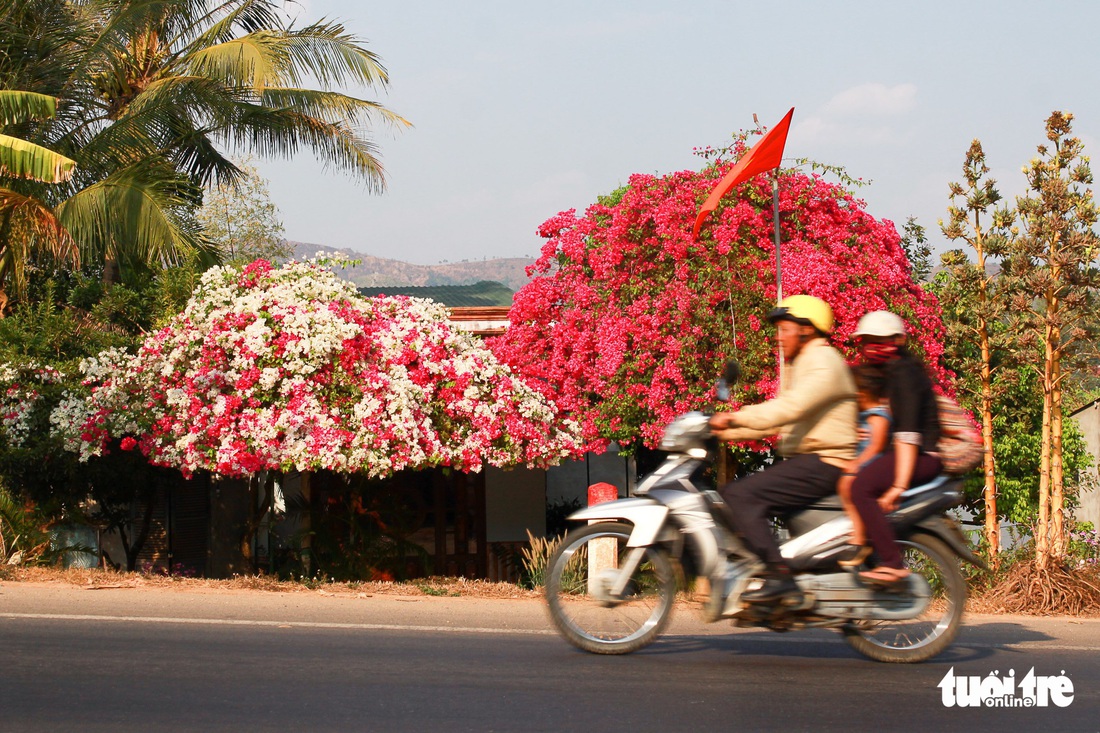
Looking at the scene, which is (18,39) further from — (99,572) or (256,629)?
(256,629)

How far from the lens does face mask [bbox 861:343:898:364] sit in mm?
5945

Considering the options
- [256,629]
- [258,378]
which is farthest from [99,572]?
[256,629]

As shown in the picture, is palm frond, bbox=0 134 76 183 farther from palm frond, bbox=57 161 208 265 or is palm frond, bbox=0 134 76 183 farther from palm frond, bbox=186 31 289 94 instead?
palm frond, bbox=186 31 289 94

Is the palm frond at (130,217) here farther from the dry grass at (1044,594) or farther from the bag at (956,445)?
the bag at (956,445)

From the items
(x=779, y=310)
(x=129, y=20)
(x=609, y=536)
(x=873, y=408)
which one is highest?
(x=129, y=20)

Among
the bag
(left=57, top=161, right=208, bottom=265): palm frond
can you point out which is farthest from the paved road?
(left=57, top=161, right=208, bottom=265): palm frond

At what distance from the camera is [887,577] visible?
573 cm

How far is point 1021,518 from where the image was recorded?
18.0 metres

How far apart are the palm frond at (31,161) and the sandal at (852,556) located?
436 inches

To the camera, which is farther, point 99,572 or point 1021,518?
point 1021,518

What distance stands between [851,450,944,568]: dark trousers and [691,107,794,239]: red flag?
29.1ft

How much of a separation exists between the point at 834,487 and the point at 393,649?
2.54 m

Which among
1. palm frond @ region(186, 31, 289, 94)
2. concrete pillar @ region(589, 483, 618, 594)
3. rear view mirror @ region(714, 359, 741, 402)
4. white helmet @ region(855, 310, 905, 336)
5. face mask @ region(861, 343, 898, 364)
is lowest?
concrete pillar @ region(589, 483, 618, 594)

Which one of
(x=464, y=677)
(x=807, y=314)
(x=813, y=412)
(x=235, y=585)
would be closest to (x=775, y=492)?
(x=813, y=412)
